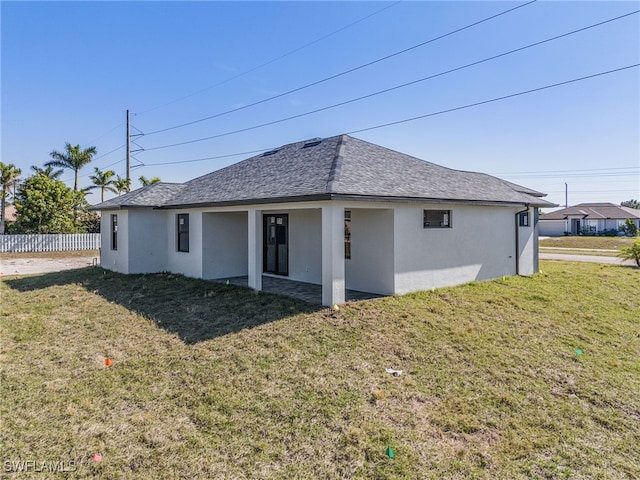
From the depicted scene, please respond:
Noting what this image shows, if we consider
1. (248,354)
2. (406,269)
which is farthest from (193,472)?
(406,269)

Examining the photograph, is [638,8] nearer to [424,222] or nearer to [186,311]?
[424,222]

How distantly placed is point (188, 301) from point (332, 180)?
196 inches

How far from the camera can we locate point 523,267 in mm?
13688

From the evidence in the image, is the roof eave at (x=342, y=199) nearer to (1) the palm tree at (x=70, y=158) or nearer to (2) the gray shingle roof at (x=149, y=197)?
(2) the gray shingle roof at (x=149, y=197)

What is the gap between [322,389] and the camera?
5.19 meters

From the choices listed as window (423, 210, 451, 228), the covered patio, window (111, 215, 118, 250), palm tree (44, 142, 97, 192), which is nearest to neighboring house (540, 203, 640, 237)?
window (423, 210, 451, 228)

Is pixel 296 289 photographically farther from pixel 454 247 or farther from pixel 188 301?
pixel 454 247

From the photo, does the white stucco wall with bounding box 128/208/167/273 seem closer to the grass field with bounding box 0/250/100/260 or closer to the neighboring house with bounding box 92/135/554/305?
the neighboring house with bounding box 92/135/554/305

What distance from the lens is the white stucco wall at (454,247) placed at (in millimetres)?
9688

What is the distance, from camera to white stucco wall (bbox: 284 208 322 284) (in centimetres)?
1149

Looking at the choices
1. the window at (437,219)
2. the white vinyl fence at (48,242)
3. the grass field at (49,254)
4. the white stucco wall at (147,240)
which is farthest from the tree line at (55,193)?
the window at (437,219)

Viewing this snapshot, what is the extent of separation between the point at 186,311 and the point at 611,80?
1383cm

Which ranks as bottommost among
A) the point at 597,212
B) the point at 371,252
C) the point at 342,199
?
the point at 371,252

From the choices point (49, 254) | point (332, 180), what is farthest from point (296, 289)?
point (49, 254)
